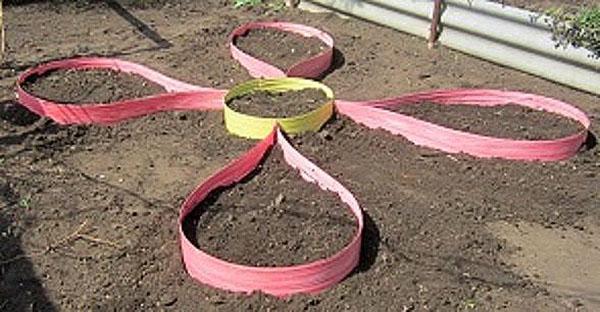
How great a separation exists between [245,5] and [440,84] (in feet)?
12.5

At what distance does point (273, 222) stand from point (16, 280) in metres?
1.79

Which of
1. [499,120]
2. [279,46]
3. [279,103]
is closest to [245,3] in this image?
[279,46]

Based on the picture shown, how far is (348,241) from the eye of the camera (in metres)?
5.04

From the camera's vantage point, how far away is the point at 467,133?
21.1 ft

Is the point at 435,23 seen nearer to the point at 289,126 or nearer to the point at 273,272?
the point at 289,126

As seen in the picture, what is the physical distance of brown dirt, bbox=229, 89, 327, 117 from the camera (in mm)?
6898

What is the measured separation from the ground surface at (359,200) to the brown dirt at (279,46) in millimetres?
428

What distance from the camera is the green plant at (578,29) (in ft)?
24.7

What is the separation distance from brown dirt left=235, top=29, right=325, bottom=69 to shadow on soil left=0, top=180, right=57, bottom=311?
3851 mm

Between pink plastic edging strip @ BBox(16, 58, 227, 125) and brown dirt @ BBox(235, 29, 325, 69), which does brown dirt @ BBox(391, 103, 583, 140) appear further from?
pink plastic edging strip @ BBox(16, 58, 227, 125)

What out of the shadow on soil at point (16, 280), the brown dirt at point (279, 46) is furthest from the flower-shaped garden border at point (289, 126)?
the shadow on soil at point (16, 280)

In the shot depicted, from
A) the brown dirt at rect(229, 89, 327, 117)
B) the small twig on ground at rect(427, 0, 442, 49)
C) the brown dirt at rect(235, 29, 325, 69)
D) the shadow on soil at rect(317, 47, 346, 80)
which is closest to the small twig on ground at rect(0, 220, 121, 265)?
the brown dirt at rect(229, 89, 327, 117)

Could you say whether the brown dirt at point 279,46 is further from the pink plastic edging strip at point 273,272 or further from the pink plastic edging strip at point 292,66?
the pink plastic edging strip at point 273,272

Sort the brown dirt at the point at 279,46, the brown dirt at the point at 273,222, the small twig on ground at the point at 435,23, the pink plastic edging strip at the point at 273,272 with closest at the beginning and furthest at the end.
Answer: the pink plastic edging strip at the point at 273,272 < the brown dirt at the point at 273,222 < the brown dirt at the point at 279,46 < the small twig on ground at the point at 435,23
